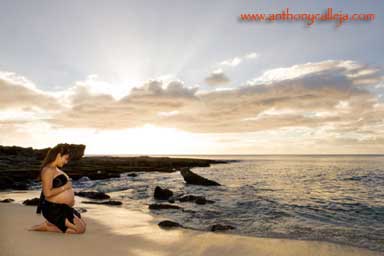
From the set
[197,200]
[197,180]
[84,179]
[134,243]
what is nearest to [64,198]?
[134,243]

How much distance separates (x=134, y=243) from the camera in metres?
7.76

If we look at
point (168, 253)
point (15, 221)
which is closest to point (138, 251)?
point (168, 253)

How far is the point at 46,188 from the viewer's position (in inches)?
304

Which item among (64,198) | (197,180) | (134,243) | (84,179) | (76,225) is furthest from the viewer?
(84,179)

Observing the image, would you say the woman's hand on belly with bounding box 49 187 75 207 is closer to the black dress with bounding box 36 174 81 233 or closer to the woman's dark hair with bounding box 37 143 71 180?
the black dress with bounding box 36 174 81 233

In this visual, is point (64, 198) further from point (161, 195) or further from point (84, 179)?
point (84, 179)

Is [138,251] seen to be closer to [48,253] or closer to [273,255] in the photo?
[48,253]

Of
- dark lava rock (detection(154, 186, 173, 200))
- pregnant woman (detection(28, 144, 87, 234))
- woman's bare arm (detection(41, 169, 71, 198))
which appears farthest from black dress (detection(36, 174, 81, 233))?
dark lava rock (detection(154, 186, 173, 200))

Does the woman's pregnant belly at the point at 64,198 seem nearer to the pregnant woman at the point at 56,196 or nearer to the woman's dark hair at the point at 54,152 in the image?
the pregnant woman at the point at 56,196

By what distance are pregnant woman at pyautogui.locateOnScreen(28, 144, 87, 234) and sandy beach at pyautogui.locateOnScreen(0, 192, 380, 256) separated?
264 mm

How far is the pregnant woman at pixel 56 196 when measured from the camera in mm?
7723

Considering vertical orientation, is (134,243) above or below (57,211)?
below

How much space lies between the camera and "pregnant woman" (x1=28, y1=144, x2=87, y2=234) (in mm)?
7723

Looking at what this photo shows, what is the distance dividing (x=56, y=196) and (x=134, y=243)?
8.31ft
